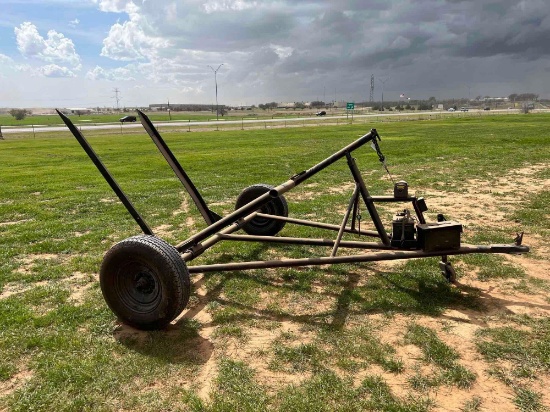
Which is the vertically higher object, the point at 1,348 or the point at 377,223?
the point at 377,223

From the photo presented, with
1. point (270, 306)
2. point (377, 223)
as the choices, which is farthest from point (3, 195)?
point (377, 223)

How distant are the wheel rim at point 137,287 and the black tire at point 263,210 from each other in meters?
2.91

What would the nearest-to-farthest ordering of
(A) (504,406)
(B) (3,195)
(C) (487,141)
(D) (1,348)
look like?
(A) (504,406)
(D) (1,348)
(B) (3,195)
(C) (487,141)

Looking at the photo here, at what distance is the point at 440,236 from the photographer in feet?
16.0

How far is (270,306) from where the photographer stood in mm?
4875

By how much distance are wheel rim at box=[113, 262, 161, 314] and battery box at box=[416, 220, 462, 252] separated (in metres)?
3.06

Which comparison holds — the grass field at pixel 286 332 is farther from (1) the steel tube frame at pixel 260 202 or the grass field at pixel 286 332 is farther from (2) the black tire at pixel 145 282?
(1) the steel tube frame at pixel 260 202

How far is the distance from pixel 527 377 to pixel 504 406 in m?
0.50

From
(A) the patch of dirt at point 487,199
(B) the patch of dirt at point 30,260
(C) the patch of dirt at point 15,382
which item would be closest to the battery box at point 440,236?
(A) the patch of dirt at point 487,199

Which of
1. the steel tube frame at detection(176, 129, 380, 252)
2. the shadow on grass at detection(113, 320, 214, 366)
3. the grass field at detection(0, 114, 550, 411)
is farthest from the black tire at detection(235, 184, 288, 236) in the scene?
the shadow on grass at detection(113, 320, 214, 366)

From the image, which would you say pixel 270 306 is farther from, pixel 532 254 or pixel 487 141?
pixel 487 141

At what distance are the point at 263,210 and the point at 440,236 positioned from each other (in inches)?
129

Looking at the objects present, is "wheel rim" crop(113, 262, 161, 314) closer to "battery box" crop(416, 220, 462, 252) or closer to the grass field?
the grass field

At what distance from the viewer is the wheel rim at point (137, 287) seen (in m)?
4.27
